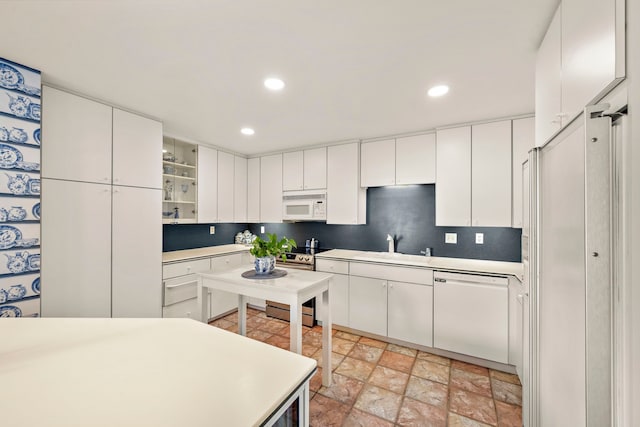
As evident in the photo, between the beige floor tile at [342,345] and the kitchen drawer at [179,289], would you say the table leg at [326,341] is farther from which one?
the kitchen drawer at [179,289]

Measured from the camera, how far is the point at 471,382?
2.14 meters

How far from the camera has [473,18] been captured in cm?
125

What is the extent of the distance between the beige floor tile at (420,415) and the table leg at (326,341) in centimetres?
60

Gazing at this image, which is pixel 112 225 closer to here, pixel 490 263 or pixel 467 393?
pixel 467 393

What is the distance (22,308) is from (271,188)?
2799mm

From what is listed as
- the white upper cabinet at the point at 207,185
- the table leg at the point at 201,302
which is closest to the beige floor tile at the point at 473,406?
the table leg at the point at 201,302

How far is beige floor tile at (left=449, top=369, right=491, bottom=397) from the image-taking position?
6.72 feet

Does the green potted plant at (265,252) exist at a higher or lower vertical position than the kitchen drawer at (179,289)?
higher

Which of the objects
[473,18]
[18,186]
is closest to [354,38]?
[473,18]

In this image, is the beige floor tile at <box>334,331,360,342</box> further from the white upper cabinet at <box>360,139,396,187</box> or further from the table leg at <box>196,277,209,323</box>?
the white upper cabinet at <box>360,139,396,187</box>

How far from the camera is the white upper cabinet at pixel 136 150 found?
230 cm

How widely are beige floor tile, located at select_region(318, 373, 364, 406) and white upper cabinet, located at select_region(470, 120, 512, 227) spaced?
197 centimetres

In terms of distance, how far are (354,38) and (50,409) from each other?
6.25 ft

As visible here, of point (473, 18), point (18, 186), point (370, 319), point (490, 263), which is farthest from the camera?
point (370, 319)
